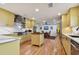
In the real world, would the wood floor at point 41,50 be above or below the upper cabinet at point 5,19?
below

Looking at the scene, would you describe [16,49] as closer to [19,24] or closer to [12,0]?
[12,0]

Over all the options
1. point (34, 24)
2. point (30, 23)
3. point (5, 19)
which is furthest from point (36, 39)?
point (5, 19)

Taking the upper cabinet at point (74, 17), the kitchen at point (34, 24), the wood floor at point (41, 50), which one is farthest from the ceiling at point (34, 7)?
the wood floor at point (41, 50)

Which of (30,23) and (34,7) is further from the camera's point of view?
(30,23)

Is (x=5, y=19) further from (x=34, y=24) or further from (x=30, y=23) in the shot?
(x=34, y=24)

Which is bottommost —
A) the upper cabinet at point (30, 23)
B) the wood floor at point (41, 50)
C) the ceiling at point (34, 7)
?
the wood floor at point (41, 50)

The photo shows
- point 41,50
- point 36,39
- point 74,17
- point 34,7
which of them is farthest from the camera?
point 36,39

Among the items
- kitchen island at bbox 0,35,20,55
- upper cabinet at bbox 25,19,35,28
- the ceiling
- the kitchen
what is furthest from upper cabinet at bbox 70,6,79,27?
kitchen island at bbox 0,35,20,55

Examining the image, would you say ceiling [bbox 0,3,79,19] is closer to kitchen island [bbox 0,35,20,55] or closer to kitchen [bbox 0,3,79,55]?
kitchen [bbox 0,3,79,55]

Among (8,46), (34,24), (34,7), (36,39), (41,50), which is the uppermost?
(34,7)

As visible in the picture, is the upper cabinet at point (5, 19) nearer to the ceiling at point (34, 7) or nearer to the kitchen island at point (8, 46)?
the ceiling at point (34, 7)

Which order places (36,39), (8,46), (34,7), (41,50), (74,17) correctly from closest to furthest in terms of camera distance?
(8,46)
(41,50)
(74,17)
(34,7)
(36,39)

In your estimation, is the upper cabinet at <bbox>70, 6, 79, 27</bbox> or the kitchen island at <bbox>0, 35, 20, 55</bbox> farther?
the upper cabinet at <bbox>70, 6, 79, 27</bbox>
